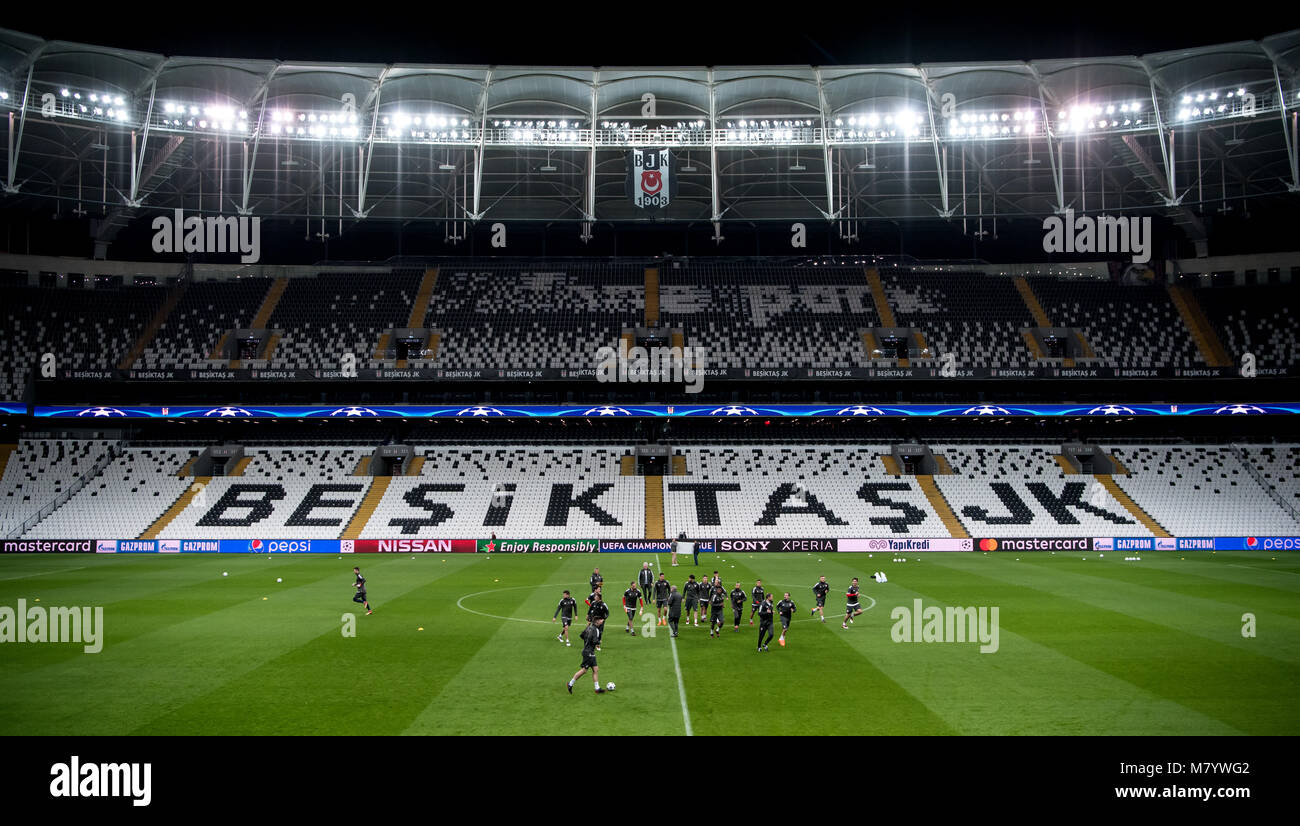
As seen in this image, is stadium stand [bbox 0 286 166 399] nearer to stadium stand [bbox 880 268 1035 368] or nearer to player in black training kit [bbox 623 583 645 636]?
player in black training kit [bbox 623 583 645 636]

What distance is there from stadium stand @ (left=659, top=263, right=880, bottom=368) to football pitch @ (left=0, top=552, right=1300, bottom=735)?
26.0 meters

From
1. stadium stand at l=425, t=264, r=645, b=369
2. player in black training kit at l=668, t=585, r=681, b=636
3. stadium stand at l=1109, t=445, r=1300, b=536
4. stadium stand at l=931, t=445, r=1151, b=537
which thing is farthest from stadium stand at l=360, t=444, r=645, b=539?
stadium stand at l=1109, t=445, r=1300, b=536

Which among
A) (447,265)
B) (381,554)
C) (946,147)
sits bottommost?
(381,554)

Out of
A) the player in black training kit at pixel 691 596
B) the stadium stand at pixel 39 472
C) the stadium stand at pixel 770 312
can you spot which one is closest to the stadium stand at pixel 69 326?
the stadium stand at pixel 39 472

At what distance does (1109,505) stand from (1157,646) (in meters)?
34.4

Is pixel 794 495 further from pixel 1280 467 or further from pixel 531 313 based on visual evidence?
pixel 1280 467

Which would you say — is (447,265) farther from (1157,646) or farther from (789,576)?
(1157,646)

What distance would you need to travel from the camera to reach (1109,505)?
52.7 m

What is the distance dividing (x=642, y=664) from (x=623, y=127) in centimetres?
4248

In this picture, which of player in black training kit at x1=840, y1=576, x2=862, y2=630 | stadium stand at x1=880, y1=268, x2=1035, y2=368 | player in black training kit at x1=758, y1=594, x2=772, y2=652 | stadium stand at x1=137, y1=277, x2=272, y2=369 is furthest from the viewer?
stadium stand at x1=880, y1=268, x2=1035, y2=368

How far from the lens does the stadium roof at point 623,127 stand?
4812 cm

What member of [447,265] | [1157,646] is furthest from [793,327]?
[1157,646]

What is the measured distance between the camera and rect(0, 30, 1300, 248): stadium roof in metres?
48.1

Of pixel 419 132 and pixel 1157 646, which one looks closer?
pixel 1157 646
